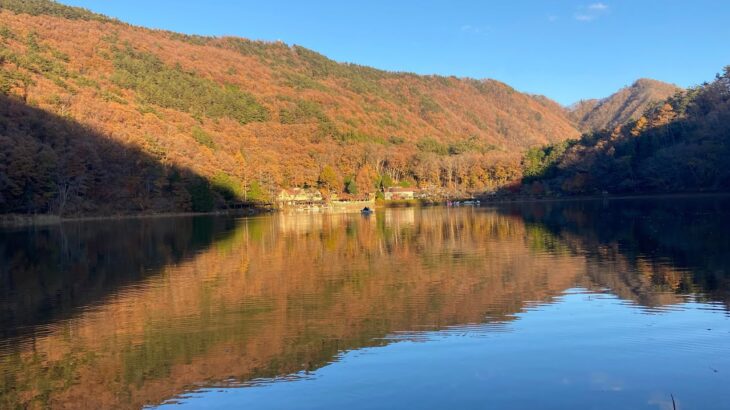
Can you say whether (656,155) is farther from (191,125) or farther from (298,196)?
(191,125)

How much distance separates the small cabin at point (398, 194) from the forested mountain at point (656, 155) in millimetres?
18839

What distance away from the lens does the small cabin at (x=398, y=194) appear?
100938 millimetres

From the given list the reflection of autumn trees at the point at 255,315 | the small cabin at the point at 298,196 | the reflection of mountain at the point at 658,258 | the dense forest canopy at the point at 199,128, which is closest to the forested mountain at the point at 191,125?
the dense forest canopy at the point at 199,128

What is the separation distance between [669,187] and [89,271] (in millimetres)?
73088

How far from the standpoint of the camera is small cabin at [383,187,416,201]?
331 feet

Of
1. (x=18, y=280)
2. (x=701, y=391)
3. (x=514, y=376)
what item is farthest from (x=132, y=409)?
(x=18, y=280)

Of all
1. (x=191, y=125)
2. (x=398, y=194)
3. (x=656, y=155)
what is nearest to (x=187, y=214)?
(x=191, y=125)

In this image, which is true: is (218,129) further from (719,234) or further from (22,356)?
(22,356)

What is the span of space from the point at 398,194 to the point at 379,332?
305 ft

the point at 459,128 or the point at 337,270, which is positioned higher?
the point at 459,128

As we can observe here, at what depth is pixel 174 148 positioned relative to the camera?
7662 centimetres

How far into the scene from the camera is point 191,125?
326 ft

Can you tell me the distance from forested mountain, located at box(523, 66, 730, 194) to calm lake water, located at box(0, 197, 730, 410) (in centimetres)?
5613

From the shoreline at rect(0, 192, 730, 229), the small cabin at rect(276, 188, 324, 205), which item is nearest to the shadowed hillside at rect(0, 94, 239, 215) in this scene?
the shoreline at rect(0, 192, 730, 229)
